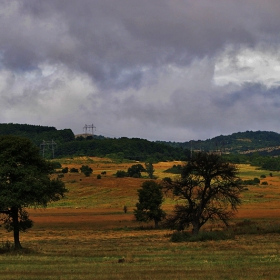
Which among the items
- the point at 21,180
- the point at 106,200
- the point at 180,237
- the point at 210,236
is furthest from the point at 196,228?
the point at 106,200

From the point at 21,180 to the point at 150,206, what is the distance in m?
33.5

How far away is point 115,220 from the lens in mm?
72375

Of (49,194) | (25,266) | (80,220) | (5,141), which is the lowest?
(80,220)

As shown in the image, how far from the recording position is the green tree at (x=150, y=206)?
63.2 meters

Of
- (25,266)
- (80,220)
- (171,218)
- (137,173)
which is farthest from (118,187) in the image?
(25,266)

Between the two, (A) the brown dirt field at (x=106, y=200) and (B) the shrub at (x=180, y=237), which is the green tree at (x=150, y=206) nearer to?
(A) the brown dirt field at (x=106, y=200)

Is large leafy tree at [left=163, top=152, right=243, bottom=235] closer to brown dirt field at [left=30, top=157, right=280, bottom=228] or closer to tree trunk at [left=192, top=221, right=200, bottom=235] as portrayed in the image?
tree trunk at [left=192, top=221, right=200, bottom=235]

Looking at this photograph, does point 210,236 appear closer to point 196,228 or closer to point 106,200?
point 196,228

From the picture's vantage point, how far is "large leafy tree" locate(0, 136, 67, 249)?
103ft

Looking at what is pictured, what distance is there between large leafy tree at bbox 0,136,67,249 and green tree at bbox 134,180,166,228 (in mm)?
30501

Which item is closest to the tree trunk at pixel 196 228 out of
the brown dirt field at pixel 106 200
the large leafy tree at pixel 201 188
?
the large leafy tree at pixel 201 188

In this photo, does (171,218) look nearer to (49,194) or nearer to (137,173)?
(49,194)

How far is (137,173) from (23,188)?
123m

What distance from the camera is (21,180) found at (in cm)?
3219
